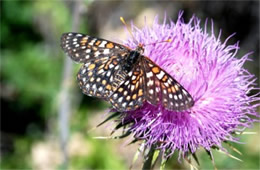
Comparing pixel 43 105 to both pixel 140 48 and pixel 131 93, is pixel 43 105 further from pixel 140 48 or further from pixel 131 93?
pixel 131 93

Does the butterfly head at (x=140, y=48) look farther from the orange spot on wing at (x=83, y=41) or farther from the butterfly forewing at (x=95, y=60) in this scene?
the orange spot on wing at (x=83, y=41)

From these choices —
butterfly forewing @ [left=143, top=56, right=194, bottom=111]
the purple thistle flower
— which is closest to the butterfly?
butterfly forewing @ [left=143, top=56, right=194, bottom=111]

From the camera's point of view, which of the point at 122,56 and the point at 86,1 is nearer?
the point at 122,56

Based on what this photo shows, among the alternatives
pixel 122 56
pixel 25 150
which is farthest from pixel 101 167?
pixel 122 56

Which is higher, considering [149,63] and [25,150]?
[149,63]

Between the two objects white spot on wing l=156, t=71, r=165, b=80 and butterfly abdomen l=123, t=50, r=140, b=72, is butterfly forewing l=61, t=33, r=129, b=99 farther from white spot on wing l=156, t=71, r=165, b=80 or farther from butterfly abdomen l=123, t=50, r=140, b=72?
white spot on wing l=156, t=71, r=165, b=80

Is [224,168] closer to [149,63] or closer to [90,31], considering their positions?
[149,63]

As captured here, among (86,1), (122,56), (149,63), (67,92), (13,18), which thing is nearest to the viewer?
(149,63)
